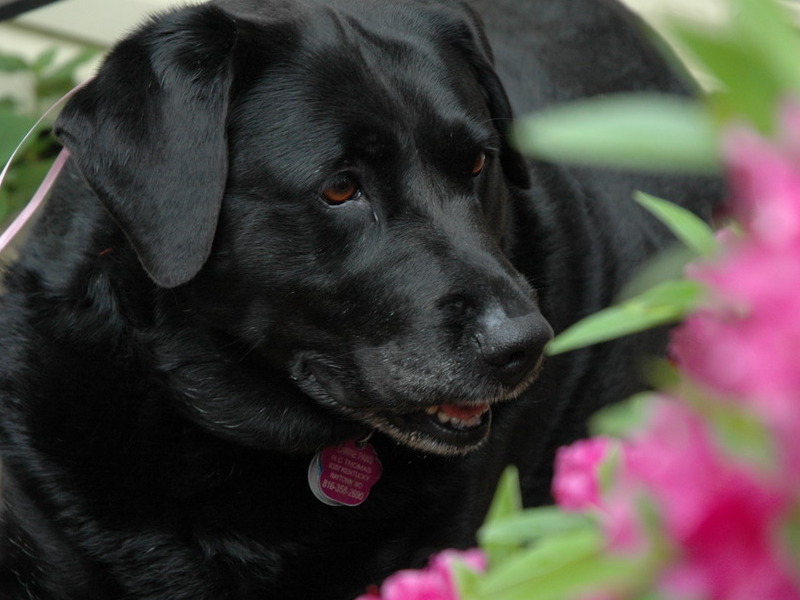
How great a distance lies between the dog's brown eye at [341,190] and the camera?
2.04 metres

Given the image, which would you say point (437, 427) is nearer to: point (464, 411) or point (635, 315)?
point (464, 411)

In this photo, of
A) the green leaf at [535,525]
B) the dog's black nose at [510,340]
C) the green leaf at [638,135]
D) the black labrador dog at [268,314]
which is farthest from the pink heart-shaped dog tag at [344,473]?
the green leaf at [638,135]

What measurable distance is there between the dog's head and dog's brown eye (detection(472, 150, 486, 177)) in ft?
0.15

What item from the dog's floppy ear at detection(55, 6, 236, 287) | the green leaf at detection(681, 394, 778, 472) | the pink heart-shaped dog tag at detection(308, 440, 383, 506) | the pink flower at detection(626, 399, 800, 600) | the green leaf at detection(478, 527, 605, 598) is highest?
the green leaf at detection(681, 394, 778, 472)

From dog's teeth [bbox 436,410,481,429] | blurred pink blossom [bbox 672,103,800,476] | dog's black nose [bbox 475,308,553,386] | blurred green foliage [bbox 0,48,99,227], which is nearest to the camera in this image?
blurred pink blossom [bbox 672,103,800,476]

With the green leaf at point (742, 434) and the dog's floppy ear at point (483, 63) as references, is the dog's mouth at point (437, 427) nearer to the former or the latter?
the dog's floppy ear at point (483, 63)

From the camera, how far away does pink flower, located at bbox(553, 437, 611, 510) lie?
638mm

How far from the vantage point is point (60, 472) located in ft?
7.30

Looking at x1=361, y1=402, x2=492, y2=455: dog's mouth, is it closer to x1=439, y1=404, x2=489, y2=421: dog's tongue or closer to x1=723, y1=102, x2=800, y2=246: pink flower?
x1=439, y1=404, x2=489, y2=421: dog's tongue

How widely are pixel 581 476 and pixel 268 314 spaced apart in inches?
57.5

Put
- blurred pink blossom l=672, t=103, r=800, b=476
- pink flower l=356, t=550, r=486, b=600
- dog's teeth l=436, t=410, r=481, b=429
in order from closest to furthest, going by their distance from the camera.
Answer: blurred pink blossom l=672, t=103, r=800, b=476 < pink flower l=356, t=550, r=486, b=600 < dog's teeth l=436, t=410, r=481, b=429

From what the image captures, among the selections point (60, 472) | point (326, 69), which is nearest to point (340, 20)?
point (326, 69)

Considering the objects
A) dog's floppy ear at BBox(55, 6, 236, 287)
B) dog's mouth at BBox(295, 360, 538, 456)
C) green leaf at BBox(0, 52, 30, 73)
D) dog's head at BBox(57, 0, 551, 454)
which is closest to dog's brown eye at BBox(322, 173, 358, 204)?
dog's head at BBox(57, 0, 551, 454)

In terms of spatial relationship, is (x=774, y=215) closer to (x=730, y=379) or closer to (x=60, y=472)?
(x=730, y=379)
